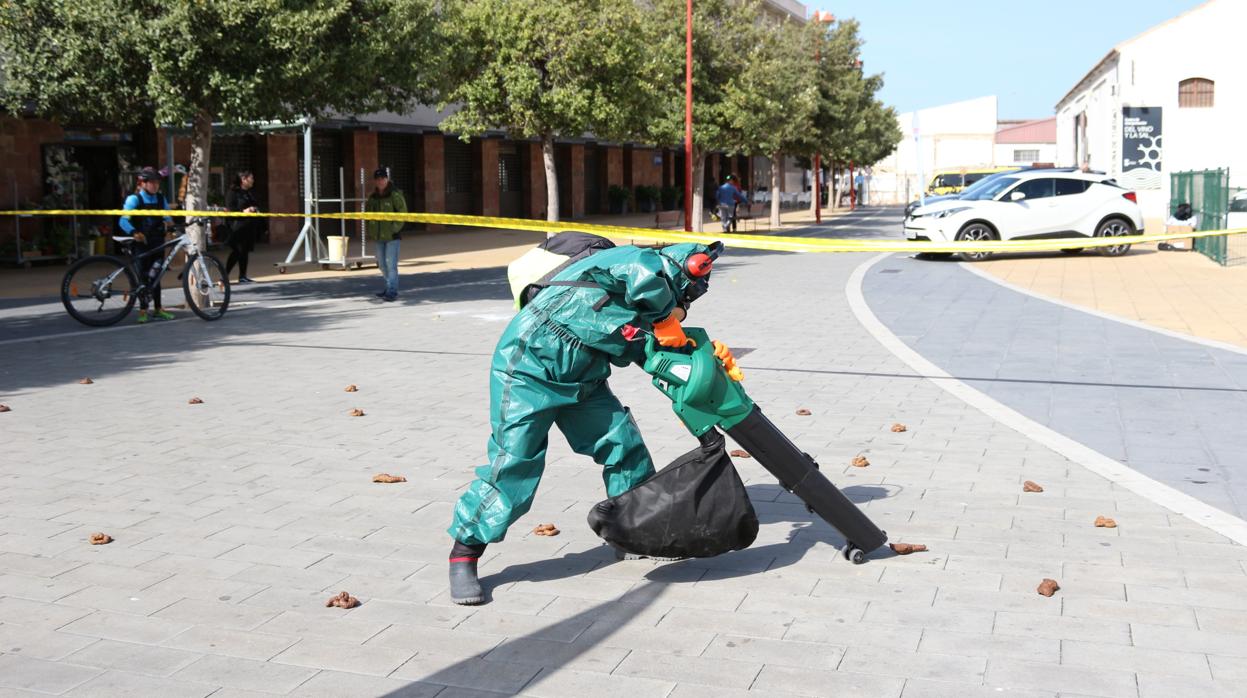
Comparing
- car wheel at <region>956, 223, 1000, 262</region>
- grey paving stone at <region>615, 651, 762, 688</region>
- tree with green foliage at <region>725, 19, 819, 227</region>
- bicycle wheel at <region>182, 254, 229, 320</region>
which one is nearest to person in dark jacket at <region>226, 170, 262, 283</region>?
bicycle wheel at <region>182, 254, 229, 320</region>

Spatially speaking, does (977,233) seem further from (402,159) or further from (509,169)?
(509,169)

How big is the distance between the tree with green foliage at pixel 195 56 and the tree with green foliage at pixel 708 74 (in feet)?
52.6

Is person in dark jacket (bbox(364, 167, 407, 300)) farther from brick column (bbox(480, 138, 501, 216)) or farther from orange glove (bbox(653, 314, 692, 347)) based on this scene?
brick column (bbox(480, 138, 501, 216))

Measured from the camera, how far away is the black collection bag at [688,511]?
4609mm

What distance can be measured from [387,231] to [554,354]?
37.9ft

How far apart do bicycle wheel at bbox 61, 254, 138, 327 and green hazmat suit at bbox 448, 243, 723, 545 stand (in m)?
9.12

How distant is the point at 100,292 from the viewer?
12.6 meters

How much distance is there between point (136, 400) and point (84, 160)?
59.9 ft

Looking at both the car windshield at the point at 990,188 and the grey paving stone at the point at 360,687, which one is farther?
the car windshield at the point at 990,188

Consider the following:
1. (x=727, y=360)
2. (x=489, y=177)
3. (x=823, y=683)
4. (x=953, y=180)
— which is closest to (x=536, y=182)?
(x=489, y=177)

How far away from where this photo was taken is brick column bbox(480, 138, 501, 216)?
3909cm

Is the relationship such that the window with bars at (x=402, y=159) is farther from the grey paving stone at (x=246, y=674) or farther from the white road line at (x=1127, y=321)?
the grey paving stone at (x=246, y=674)

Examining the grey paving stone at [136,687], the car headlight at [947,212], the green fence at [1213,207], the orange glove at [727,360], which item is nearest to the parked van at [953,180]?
the green fence at [1213,207]

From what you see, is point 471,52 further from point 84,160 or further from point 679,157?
point 679,157
